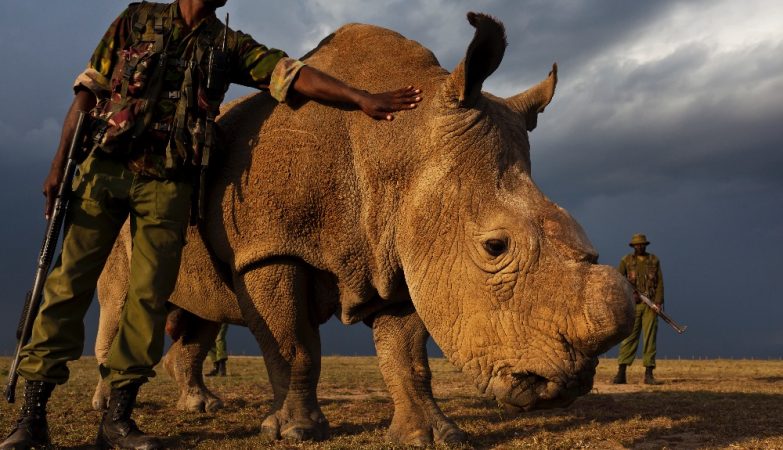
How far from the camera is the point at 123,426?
4438 millimetres

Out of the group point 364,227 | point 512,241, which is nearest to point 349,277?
point 364,227

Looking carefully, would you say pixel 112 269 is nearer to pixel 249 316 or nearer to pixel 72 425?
pixel 72 425

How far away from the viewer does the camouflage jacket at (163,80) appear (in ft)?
15.0

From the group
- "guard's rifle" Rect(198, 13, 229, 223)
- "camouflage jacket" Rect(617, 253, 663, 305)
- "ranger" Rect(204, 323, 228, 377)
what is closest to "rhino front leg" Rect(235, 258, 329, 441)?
"guard's rifle" Rect(198, 13, 229, 223)

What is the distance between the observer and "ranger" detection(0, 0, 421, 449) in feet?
14.6

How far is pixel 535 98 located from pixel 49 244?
10.8 feet

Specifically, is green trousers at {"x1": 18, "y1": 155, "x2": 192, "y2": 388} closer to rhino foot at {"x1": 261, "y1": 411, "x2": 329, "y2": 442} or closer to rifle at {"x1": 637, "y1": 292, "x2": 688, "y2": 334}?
rhino foot at {"x1": 261, "y1": 411, "x2": 329, "y2": 442}

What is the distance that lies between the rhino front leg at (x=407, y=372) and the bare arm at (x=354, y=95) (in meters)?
1.44

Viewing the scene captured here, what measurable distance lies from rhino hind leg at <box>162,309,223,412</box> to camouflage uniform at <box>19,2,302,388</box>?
2.35 metres

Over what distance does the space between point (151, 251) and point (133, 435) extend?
1105mm

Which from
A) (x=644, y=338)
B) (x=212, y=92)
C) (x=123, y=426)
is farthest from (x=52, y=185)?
(x=644, y=338)

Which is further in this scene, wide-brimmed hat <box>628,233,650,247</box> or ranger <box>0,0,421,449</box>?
wide-brimmed hat <box>628,233,650,247</box>

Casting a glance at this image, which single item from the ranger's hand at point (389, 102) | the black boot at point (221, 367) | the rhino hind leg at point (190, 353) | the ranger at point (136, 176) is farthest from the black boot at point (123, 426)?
the black boot at point (221, 367)

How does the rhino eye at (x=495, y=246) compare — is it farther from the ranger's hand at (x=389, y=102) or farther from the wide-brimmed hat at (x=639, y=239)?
the wide-brimmed hat at (x=639, y=239)
